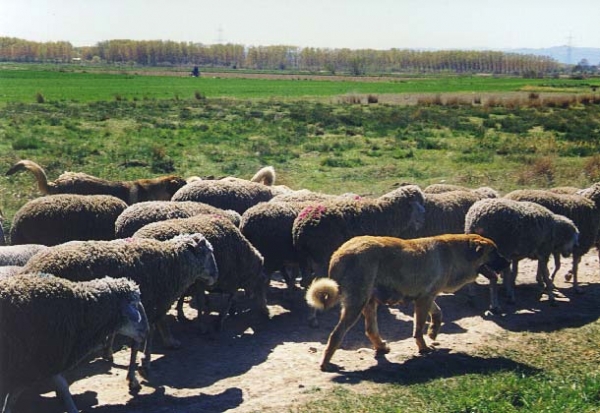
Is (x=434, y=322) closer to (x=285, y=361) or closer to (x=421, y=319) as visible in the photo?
(x=421, y=319)

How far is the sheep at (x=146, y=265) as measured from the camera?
8734 millimetres

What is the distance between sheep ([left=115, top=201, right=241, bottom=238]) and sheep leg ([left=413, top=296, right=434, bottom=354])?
3.94 metres

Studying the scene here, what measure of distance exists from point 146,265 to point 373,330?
10.5ft

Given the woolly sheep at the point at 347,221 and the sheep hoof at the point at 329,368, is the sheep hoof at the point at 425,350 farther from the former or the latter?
the woolly sheep at the point at 347,221

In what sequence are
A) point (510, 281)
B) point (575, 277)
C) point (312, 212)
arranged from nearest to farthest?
point (312, 212) < point (510, 281) < point (575, 277)

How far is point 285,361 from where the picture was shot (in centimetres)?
955

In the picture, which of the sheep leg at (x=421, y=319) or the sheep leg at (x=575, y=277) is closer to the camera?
the sheep leg at (x=421, y=319)

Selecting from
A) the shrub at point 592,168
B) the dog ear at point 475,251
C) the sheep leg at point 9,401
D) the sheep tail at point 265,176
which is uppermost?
the sheep tail at point 265,176

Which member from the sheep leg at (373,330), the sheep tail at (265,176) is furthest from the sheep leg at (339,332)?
the sheep tail at (265,176)

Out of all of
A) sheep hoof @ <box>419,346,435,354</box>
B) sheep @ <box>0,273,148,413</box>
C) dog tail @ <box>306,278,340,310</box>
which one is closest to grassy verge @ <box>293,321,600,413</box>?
sheep hoof @ <box>419,346,435,354</box>

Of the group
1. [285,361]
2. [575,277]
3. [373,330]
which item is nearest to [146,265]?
[285,361]

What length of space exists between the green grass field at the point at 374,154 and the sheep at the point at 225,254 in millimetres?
3454

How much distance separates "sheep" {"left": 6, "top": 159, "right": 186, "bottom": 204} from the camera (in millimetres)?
15617

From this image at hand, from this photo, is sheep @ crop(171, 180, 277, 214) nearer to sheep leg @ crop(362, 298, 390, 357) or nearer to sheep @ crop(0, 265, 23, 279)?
sheep leg @ crop(362, 298, 390, 357)
